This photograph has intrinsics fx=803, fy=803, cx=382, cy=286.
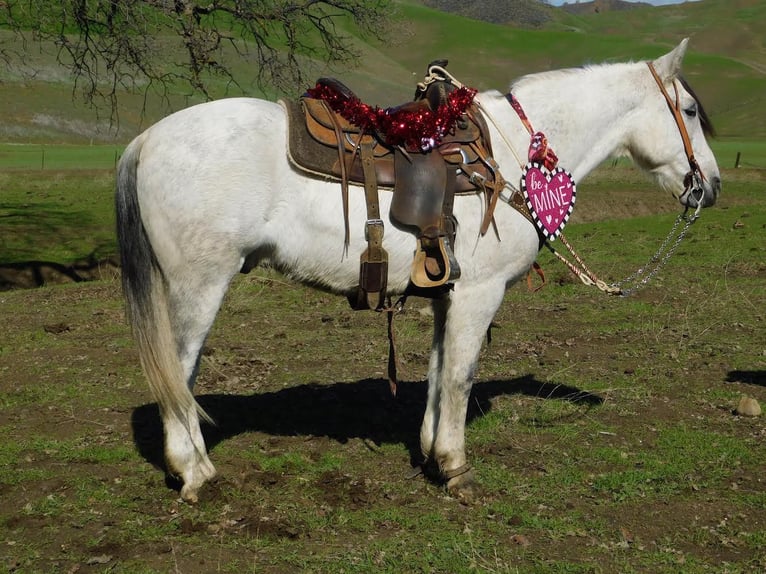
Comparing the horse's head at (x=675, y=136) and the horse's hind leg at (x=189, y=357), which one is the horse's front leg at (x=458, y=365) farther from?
the horse's head at (x=675, y=136)

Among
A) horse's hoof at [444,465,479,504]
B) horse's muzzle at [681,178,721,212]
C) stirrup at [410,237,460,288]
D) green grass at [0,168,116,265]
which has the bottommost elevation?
green grass at [0,168,116,265]

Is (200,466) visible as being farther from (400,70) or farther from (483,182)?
(400,70)

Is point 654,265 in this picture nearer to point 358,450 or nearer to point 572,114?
point 572,114

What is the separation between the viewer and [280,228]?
455 cm

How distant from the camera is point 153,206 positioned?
4441mm

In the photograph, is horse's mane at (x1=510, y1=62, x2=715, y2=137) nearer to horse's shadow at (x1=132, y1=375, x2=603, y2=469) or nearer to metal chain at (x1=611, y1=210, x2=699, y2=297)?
metal chain at (x1=611, y1=210, x2=699, y2=297)

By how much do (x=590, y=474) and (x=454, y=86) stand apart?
2594mm

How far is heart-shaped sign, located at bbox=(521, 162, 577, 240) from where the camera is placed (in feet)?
15.8

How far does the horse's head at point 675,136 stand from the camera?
523 centimetres

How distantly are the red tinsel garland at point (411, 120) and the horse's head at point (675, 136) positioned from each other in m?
1.32

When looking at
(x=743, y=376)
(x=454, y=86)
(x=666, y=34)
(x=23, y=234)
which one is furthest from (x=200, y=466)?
(x=666, y=34)

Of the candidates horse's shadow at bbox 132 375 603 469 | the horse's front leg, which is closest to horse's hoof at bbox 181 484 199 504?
horse's shadow at bbox 132 375 603 469

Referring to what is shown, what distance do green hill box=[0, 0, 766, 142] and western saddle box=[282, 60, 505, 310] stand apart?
41.8 m

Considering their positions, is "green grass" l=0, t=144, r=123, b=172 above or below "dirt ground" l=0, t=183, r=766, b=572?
below
